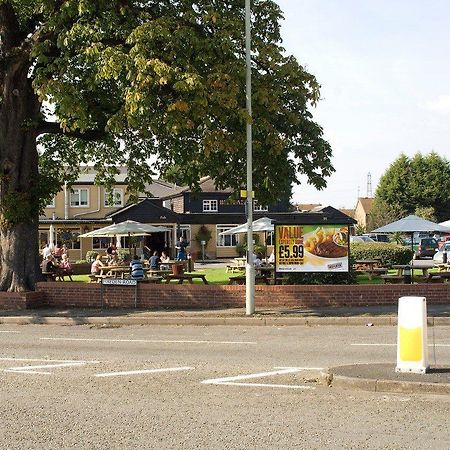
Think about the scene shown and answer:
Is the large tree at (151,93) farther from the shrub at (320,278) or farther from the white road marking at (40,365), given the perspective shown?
the white road marking at (40,365)

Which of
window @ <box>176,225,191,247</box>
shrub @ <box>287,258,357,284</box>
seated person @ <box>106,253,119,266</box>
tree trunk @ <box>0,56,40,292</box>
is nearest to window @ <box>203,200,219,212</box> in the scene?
window @ <box>176,225,191,247</box>

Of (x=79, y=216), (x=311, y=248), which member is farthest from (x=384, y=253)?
(x=79, y=216)

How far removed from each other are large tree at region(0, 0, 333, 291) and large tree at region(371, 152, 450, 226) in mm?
58884

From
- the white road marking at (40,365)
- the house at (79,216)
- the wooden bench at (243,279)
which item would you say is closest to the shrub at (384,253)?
the wooden bench at (243,279)

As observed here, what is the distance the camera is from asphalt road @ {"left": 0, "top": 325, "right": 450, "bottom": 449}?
22.4ft

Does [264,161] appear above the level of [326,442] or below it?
above

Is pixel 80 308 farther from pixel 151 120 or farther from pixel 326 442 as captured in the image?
pixel 326 442

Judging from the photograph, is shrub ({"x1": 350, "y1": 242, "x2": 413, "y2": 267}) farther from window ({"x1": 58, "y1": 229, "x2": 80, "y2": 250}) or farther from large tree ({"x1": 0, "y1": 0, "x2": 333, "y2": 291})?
window ({"x1": 58, "y1": 229, "x2": 80, "y2": 250})

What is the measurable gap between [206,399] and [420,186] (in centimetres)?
7380

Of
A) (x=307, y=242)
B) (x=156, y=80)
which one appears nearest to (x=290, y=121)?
(x=307, y=242)

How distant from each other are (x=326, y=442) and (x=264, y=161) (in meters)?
13.9

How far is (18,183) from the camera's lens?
70.6ft

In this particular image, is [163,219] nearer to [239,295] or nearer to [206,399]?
[239,295]

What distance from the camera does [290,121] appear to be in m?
19.5
